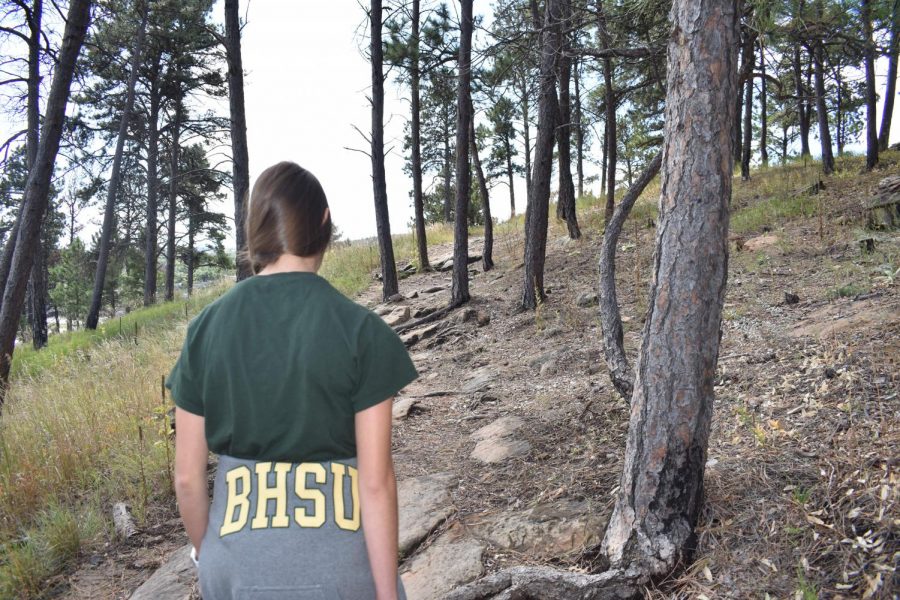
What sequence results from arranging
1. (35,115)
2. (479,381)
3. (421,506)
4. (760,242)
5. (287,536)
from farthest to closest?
(35,115)
(760,242)
(479,381)
(421,506)
(287,536)

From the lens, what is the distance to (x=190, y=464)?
1532 mm

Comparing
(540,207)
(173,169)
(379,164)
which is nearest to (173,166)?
(173,169)

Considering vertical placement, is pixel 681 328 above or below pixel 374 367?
below

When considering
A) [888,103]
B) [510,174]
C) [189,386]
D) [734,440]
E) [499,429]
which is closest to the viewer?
[189,386]

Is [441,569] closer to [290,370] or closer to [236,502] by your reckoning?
[236,502]

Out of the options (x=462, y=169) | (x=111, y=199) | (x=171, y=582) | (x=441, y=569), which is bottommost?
(x=171, y=582)

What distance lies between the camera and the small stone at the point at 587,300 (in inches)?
357

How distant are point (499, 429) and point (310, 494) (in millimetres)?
4103

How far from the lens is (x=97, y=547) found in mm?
4242

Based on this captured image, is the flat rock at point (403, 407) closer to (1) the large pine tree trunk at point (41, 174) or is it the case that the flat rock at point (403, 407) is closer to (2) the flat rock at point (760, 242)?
(1) the large pine tree trunk at point (41, 174)

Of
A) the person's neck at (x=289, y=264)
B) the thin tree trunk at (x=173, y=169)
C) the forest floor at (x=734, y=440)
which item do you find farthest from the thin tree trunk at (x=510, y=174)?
the person's neck at (x=289, y=264)

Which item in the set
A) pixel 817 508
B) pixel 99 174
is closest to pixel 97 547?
pixel 817 508

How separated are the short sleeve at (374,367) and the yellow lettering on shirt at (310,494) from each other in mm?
177

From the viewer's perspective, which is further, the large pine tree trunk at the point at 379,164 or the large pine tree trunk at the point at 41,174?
the large pine tree trunk at the point at 379,164
